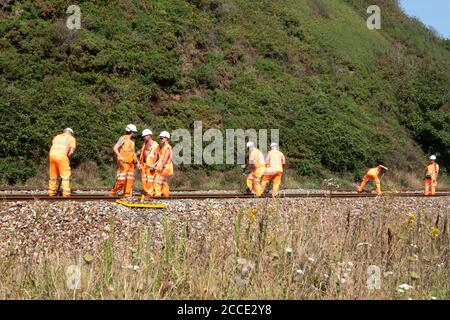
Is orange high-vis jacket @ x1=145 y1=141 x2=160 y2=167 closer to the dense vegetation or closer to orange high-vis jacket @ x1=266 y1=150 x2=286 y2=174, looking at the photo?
orange high-vis jacket @ x1=266 y1=150 x2=286 y2=174

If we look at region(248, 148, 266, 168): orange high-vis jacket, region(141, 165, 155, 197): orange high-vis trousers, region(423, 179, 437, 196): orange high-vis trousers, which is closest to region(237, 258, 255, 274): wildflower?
region(141, 165, 155, 197): orange high-vis trousers

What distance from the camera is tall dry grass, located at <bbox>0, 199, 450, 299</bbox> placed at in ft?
16.1

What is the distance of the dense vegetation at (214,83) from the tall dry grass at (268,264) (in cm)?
1438

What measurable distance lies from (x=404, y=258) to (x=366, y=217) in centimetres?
73

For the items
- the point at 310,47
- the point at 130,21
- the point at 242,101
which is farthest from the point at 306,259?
the point at 310,47

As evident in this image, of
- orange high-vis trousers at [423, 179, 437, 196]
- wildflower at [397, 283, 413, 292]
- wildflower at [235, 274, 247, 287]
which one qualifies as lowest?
wildflower at [397, 283, 413, 292]

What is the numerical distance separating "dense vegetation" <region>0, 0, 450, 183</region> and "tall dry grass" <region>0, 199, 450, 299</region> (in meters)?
14.4

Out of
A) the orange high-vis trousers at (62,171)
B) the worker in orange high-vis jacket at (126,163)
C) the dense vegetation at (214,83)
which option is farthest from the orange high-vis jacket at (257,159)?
the dense vegetation at (214,83)

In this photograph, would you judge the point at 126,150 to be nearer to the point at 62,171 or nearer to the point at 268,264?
the point at 62,171

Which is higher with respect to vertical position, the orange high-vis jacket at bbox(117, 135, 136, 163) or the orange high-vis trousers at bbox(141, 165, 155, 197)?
the orange high-vis jacket at bbox(117, 135, 136, 163)

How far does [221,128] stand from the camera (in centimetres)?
2511

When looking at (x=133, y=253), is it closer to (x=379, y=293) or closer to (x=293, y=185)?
(x=379, y=293)

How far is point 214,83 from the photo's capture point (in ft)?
91.7

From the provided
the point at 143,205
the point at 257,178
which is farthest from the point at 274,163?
the point at 143,205
